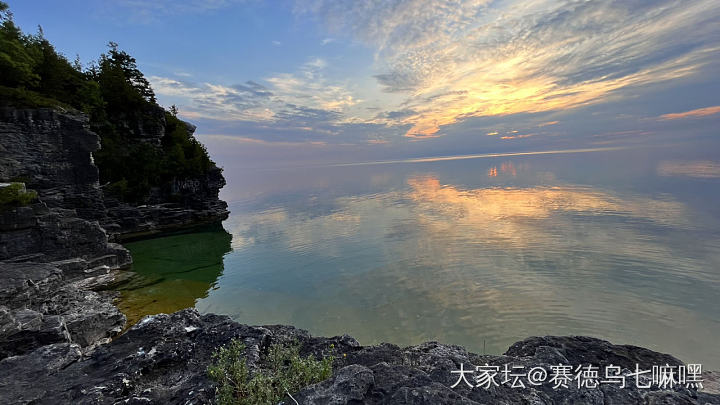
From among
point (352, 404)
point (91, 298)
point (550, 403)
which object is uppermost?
point (352, 404)

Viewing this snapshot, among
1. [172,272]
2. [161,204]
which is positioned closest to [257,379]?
[172,272]

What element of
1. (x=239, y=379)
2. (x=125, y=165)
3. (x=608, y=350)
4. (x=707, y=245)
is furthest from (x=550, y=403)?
(x=125, y=165)

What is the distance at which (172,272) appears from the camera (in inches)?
991

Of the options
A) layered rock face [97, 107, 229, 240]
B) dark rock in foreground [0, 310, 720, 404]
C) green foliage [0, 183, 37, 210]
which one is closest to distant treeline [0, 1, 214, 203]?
layered rock face [97, 107, 229, 240]

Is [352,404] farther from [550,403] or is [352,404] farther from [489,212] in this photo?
[489,212]

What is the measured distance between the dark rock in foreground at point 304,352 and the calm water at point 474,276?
7885mm

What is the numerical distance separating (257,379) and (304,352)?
282 cm

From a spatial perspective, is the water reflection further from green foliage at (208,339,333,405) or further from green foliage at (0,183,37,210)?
green foliage at (208,339,333,405)

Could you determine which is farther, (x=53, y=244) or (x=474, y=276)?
(x=474, y=276)

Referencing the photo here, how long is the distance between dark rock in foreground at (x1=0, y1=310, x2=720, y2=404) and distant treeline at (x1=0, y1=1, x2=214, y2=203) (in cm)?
3073

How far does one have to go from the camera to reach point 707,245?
2430cm

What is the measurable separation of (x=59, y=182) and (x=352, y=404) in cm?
3486

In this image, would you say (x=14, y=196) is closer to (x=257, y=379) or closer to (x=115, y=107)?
(x=257, y=379)

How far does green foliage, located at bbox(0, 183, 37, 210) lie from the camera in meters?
17.9
